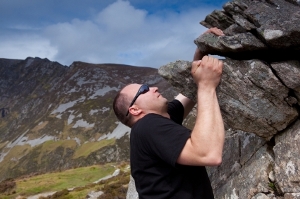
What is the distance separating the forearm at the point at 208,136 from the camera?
452cm

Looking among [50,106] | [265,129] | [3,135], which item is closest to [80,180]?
[265,129]

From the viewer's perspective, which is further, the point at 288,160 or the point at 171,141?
the point at 288,160

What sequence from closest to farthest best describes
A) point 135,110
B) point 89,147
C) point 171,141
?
point 171,141, point 135,110, point 89,147

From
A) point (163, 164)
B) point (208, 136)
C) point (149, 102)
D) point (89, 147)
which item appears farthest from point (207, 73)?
point (89, 147)

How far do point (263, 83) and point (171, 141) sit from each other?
4.97 meters

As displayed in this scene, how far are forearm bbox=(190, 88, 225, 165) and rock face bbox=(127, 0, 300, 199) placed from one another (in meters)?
3.93

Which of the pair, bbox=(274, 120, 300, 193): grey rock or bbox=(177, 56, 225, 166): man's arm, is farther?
bbox=(274, 120, 300, 193): grey rock

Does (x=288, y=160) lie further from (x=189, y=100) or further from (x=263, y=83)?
(x=189, y=100)

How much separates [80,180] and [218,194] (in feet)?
118

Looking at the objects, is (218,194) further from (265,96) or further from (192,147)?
(192,147)

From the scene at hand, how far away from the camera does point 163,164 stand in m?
5.05

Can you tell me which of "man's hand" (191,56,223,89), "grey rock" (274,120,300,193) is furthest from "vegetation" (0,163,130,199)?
"man's hand" (191,56,223,89)

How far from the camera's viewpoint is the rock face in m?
8.27

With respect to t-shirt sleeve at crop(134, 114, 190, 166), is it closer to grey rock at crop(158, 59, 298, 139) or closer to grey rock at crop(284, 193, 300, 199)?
grey rock at crop(158, 59, 298, 139)
